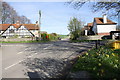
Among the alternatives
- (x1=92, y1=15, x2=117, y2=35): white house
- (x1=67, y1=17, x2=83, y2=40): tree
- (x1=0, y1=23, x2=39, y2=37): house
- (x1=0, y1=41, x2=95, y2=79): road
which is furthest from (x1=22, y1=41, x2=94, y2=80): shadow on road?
(x1=0, y1=23, x2=39, y2=37): house

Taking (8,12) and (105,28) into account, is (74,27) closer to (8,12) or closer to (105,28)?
(105,28)

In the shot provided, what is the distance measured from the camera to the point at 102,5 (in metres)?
10.0

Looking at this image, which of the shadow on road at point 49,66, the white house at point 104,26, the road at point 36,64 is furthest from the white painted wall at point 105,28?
the shadow on road at point 49,66

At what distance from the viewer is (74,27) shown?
42.2 m

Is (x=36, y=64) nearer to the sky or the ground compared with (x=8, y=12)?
nearer to the ground

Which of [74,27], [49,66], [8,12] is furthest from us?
[8,12]

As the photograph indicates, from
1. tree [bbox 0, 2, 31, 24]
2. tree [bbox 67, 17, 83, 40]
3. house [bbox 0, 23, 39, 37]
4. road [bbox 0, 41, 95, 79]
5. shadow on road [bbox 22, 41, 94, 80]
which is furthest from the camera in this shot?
house [bbox 0, 23, 39, 37]

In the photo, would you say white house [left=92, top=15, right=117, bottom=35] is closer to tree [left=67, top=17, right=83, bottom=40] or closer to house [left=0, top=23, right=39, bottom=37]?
tree [left=67, top=17, right=83, bottom=40]

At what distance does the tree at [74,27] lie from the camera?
42250 millimetres

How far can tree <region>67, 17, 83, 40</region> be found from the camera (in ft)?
139

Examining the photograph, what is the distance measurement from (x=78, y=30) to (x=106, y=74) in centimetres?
3839

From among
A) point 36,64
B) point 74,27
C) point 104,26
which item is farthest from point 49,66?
point 104,26

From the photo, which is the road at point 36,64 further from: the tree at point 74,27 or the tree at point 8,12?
the tree at point 8,12

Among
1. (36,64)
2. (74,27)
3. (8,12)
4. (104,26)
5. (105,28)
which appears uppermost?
(8,12)
